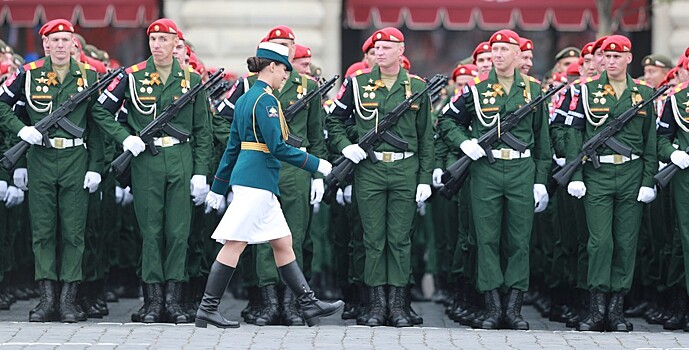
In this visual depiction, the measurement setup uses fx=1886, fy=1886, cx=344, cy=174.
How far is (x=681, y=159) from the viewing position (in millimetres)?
12445

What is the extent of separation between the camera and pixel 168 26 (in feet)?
41.1

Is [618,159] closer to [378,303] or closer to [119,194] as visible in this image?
[378,303]

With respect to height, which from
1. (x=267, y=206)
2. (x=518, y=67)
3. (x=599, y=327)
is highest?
(x=518, y=67)

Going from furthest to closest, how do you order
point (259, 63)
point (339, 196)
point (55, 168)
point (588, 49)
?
point (588, 49)
point (339, 196)
point (55, 168)
point (259, 63)

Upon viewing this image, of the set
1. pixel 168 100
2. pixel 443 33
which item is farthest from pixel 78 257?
pixel 443 33

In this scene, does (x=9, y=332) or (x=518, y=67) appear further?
(x=518, y=67)

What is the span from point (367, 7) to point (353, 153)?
873cm

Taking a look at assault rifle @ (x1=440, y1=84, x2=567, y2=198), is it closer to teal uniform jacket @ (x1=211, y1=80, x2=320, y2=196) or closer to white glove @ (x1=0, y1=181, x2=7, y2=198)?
teal uniform jacket @ (x1=211, y1=80, x2=320, y2=196)

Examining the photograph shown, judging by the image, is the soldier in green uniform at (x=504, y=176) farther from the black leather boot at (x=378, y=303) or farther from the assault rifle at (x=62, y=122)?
the assault rifle at (x=62, y=122)

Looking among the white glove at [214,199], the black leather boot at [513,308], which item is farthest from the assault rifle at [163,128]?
the black leather boot at [513,308]

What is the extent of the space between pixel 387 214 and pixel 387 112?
0.69 meters

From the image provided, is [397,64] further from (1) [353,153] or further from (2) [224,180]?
(2) [224,180]

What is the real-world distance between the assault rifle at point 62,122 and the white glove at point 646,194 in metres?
3.53

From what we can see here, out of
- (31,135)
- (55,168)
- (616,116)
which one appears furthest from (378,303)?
(31,135)
